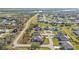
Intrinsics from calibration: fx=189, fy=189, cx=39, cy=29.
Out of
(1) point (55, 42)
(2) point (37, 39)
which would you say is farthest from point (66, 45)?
(2) point (37, 39)

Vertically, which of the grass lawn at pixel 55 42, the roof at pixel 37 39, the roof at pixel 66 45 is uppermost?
the roof at pixel 37 39

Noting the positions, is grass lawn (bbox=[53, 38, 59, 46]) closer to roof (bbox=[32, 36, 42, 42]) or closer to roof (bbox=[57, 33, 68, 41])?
roof (bbox=[57, 33, 68, 41])

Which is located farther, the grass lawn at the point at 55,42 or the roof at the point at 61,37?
the roof at the point at 61,37

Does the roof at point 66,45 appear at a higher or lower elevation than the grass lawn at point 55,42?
lower

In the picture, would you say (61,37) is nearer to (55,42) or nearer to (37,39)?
(55,42)

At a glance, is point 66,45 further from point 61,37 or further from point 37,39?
point 37,39

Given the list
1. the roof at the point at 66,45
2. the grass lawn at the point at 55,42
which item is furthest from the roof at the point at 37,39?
the roof at the point at 66,45

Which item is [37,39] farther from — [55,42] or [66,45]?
[66,45]

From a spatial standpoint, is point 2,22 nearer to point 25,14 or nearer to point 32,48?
point 25,14

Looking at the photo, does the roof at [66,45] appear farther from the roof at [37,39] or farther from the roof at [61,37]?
the roof at [37,39]

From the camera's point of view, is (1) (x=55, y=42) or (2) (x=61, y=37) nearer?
(1) (x=55, y=42)
